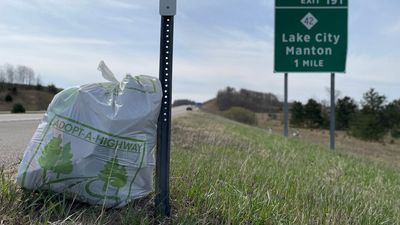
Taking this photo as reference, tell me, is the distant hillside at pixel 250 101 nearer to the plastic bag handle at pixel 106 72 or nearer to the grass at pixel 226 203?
the grass at pixel 226 203

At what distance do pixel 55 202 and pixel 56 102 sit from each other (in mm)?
650

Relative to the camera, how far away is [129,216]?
2.74 metres

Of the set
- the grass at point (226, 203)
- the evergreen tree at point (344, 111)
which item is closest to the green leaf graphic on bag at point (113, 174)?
the grass at point (226, 203)

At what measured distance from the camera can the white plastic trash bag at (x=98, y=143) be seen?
2729 mm

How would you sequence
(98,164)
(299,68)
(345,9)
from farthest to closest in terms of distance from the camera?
(299,68) < (345,9) < (98,164)

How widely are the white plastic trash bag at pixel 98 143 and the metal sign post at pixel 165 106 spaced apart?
59mm

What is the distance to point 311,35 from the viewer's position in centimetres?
1251

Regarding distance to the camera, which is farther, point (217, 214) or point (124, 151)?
point (217, 214)

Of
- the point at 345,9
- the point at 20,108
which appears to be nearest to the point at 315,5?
the point at 345,9

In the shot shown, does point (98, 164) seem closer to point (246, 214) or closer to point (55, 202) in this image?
point (55, 202)

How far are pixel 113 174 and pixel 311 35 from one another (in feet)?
35.3

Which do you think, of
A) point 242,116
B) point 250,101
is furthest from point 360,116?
point 250,101

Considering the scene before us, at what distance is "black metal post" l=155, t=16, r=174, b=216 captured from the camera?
2.90m

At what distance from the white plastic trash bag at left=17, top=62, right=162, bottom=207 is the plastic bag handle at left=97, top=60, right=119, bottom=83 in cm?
8
